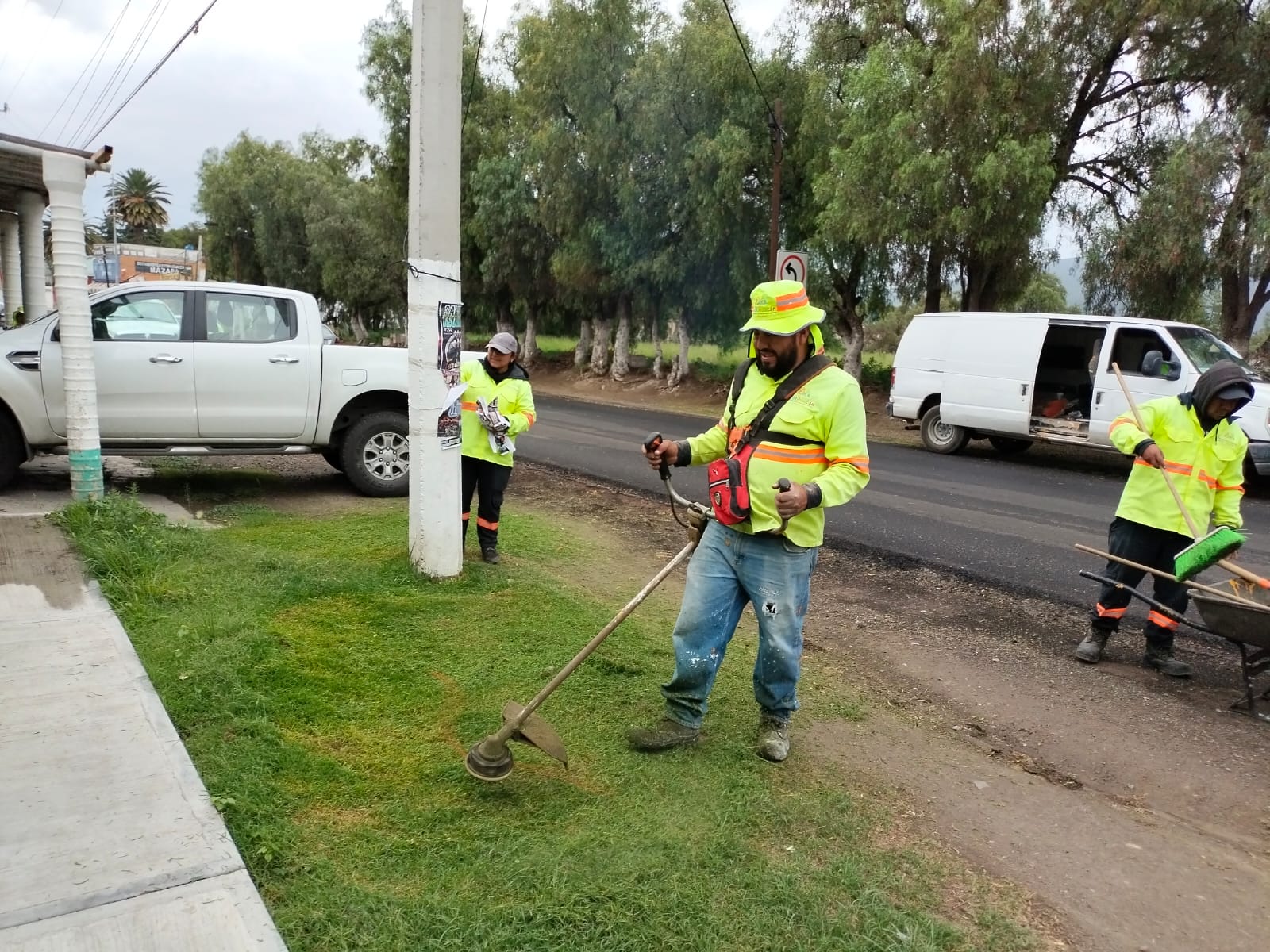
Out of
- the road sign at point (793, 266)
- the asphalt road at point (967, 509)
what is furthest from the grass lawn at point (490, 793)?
the road sign at point (793, 266)

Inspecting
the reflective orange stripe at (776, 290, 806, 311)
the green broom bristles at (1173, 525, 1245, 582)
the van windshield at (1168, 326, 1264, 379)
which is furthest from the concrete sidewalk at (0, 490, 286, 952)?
the van windshield at (1168, 326, 1264, 379)

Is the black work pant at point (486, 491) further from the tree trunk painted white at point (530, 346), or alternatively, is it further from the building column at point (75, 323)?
the tree trunk painted white at point (530, 346)

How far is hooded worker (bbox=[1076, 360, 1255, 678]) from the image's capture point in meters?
4.94

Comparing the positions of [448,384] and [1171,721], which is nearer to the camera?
[1171,721]

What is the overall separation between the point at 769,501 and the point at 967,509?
6981mm

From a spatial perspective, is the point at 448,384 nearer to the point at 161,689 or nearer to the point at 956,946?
the point at 161,689

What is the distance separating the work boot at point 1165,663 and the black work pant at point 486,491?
406 centimetres

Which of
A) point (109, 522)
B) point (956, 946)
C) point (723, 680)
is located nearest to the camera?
point (956, 946)

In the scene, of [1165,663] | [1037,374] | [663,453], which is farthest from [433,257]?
[1037,374]

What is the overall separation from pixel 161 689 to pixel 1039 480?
1092 cm

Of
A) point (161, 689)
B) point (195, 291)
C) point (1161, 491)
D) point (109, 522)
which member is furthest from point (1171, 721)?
point (195, 291)

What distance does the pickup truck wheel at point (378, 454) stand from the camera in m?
8.52

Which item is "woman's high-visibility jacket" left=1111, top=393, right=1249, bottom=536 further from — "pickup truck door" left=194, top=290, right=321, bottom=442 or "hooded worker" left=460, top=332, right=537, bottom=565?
"pickup truck door" left=194, top=290, right=321, bottom=442

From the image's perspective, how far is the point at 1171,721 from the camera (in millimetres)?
4625
